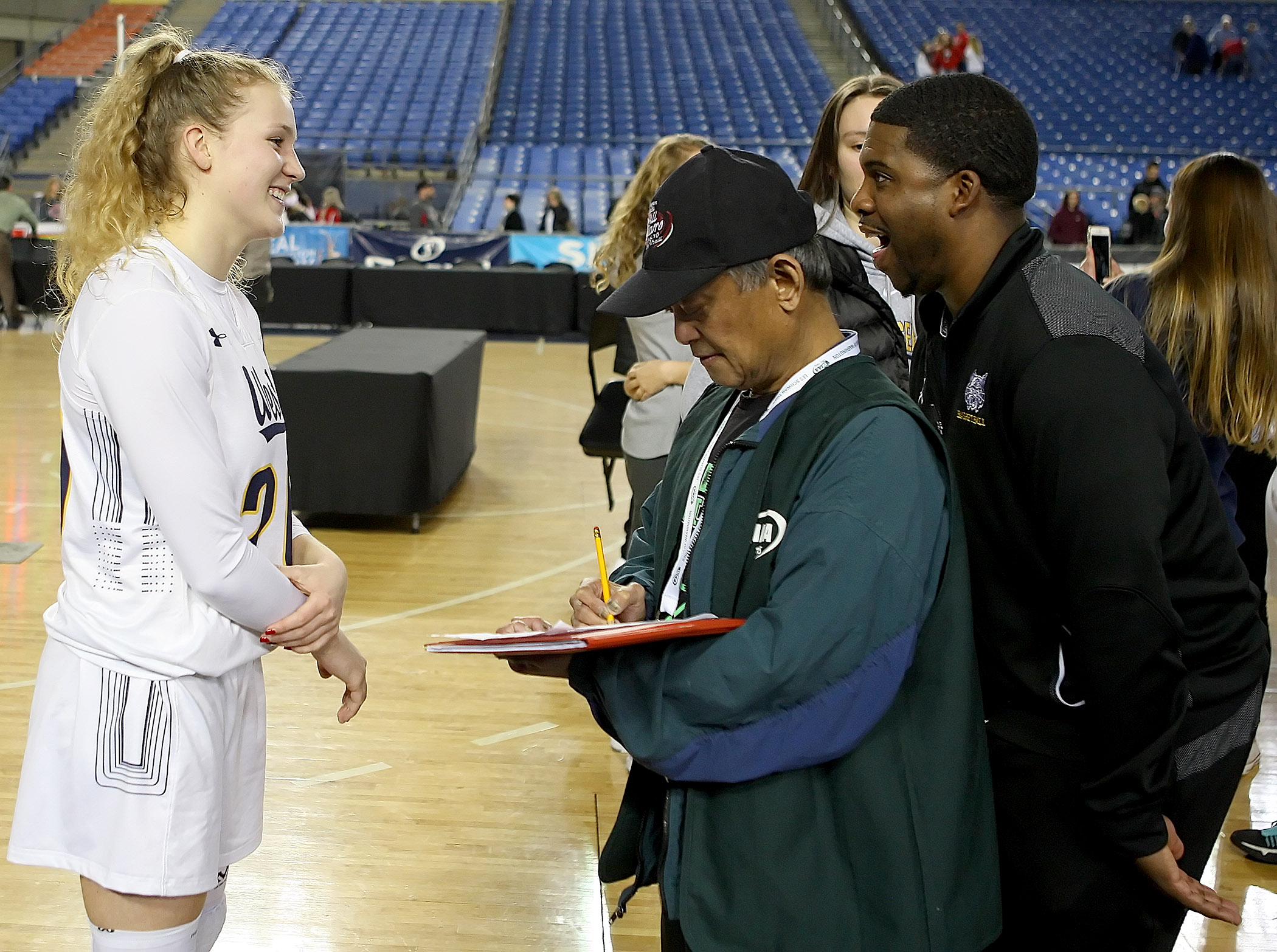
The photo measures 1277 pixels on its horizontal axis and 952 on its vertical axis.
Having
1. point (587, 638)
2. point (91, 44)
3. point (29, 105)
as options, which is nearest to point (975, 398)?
point (587, 638)

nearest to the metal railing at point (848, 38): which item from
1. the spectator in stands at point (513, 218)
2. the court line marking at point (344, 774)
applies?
the spectator in stands at point (513, 218)

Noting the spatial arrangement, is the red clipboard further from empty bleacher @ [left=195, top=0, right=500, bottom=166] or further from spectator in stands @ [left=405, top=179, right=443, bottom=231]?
empty bleacher @ [left=195, top=0, right=500, bottom=166]

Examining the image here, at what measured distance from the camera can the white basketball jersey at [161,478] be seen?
148 centimetres

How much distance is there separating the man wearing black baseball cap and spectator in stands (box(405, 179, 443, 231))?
1360 cm

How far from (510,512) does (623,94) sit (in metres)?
16.7

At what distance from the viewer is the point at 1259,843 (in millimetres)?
3201

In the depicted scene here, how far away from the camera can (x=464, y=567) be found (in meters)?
5.38

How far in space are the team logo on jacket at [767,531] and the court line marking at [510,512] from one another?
16.2 ft

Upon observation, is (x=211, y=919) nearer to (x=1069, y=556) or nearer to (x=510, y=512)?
→ (x=1069, y=556)

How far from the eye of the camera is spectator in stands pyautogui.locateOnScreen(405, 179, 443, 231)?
1472cm

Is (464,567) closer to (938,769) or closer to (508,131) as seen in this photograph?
(938,769)

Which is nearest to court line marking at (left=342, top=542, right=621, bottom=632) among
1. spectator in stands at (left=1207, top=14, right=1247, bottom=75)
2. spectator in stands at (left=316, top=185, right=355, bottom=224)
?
spectator in stands at (left=316, top=185, right=355, bottom=224)

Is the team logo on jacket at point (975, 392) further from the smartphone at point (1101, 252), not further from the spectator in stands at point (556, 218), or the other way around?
the spectator in stands at point (556, 218)

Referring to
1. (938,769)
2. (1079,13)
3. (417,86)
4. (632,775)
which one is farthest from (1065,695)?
(1079,13)
